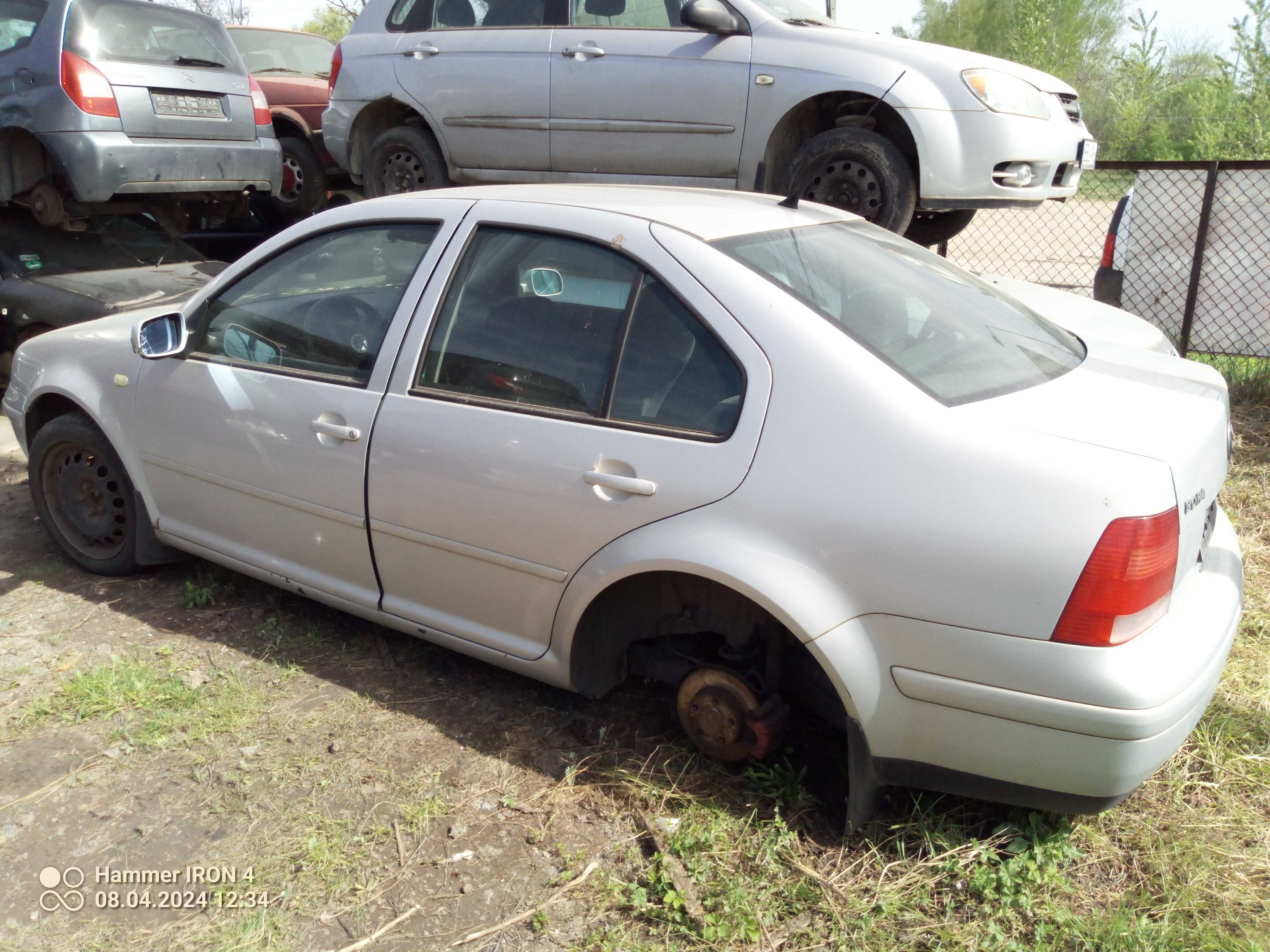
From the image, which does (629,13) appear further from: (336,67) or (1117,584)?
(1117,584)

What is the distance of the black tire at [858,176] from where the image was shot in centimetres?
538

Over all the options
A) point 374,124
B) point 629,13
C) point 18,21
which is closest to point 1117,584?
point 629,13

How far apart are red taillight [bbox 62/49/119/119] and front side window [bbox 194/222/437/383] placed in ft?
11.9

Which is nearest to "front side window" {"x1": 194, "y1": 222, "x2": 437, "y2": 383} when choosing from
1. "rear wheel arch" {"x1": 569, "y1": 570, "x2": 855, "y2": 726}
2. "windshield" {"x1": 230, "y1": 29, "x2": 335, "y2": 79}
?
"rear wheel arch" {"x1": 569, "y1": 570, "x2": 855, "y2": 726}

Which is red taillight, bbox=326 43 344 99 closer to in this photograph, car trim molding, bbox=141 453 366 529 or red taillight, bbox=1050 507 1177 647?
car trim molding, bbox=141 453 366 529

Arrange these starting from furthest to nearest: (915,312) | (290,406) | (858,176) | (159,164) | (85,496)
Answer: (159,164)
(858,176)
(85,496)
(290,406)
(915,312)

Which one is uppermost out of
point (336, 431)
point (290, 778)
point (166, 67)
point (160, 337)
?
point (166, 67)

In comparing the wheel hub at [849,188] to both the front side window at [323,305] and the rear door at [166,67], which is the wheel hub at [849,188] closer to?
the front side window at [323,305]

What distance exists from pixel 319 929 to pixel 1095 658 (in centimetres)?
184

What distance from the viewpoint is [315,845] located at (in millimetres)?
2617

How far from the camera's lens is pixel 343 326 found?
331cm

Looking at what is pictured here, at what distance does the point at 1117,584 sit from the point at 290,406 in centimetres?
242

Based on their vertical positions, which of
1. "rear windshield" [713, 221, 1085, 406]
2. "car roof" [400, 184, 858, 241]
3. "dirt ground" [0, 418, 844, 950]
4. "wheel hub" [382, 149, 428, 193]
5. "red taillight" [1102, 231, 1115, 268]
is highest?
"car roof" [400, 184, 858, 241]

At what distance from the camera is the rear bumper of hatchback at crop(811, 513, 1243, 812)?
2.14 meters
